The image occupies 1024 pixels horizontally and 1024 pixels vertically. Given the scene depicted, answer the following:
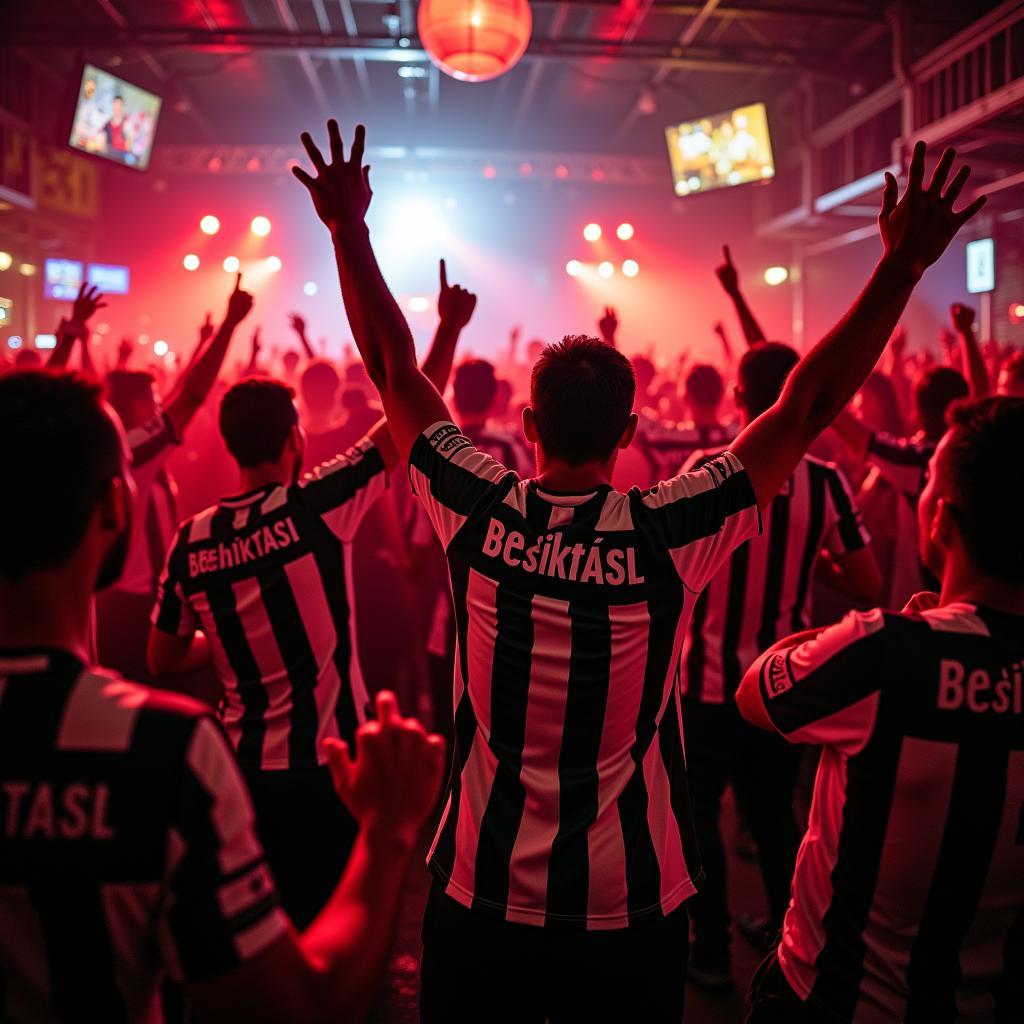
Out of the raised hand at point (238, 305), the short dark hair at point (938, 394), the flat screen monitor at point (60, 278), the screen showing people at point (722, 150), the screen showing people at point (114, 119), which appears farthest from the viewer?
the flat screen monitor at point (60, 278)

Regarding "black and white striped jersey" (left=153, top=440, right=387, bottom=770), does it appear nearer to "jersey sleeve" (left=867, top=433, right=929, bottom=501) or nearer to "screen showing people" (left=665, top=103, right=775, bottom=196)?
"jersey sleeve" (left=867, top=433, right=929, bottom=501)

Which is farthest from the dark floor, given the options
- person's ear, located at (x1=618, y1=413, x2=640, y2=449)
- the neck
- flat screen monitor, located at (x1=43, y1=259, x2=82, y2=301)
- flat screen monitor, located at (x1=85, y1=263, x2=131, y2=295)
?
flat screen monitor, located at (x1=85, y1=263, x2=131, y2=295)

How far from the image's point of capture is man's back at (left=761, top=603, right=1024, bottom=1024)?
131 cm

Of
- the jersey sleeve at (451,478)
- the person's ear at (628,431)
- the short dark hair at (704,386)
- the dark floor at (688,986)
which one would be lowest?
the dark floor at (688,986)

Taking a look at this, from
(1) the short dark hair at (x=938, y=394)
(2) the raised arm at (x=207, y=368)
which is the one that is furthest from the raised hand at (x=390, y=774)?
(1) the short dark hair at (x=938, y=394)

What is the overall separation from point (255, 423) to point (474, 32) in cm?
382

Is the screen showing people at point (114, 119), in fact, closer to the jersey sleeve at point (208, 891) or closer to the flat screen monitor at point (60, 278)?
the flat screen monitor at point (60, 278)

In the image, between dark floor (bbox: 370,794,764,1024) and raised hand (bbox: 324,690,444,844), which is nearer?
raised hand (bbox: 324,690,444,844)

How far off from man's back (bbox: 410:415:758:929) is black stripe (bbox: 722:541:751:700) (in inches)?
50.3

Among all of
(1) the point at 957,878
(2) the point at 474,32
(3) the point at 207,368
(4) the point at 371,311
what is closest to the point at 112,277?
(2) the point at 474,32

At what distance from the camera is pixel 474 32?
5.13 m

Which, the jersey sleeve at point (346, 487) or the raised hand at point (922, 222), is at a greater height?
the raised hand at point (922, 222)

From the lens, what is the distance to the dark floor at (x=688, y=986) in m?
2.70

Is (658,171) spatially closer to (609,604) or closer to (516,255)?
(516,255)
